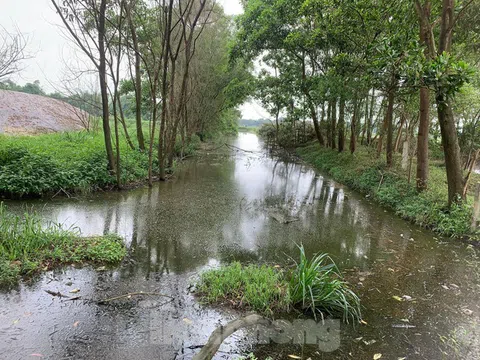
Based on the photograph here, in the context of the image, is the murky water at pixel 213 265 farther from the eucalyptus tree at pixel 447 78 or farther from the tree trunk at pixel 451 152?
the eucalyptus tree at pixel 447 78

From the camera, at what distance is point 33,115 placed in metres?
12.0

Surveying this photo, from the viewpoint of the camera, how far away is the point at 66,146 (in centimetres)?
845

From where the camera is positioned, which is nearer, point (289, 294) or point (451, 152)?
point (289, 294)

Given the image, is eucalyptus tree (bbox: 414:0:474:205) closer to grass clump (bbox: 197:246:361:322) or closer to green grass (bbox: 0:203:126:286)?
grass clump (bbox: 197:246:361:322)

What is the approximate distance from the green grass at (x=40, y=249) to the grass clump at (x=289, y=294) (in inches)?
60.8

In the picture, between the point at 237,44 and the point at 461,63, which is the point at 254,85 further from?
the point at 461,63

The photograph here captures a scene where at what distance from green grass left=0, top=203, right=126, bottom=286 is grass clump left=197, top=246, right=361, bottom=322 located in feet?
5.07

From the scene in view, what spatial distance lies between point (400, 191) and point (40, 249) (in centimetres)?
783

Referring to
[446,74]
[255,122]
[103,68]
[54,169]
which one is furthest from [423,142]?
[255,122]

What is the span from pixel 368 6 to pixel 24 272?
9509mm

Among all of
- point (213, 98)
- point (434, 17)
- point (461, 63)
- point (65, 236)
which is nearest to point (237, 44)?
point (213, 98)

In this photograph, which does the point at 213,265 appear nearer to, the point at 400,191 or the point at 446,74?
the point at 446,74

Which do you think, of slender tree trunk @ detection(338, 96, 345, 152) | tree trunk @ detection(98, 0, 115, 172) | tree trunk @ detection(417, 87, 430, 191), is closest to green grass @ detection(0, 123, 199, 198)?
tree trunk @ detection(98, 0, 115, 172)

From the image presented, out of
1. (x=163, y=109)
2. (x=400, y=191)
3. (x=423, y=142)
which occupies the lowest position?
(x=400, y=191)
